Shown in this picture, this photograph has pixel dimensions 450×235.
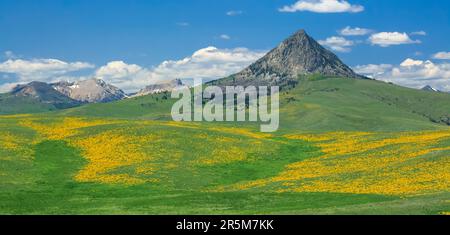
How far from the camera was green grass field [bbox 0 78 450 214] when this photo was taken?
2062 inches

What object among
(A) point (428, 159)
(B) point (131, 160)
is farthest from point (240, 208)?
(B) point (131, 160)

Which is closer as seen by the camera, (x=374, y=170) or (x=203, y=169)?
(x=374, y=170)

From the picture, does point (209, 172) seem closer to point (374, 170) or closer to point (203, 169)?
point (203, 169)

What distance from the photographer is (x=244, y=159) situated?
87625 millimetres

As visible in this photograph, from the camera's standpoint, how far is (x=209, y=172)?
77625 millimetres

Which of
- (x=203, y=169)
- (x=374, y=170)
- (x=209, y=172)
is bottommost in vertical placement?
(x=209, y=172)

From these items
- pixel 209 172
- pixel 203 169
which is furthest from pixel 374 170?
pixel 203 169

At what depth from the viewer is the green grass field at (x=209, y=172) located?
2062 inches

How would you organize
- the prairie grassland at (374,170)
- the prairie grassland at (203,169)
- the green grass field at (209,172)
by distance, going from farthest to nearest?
the prairie grassland at (374,170)
the prairie grassland at (203,169)
the green grass field at (209,172)

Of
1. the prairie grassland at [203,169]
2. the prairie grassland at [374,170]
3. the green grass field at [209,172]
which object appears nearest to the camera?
the green grass field at [209,172]

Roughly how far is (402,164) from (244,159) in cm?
2602

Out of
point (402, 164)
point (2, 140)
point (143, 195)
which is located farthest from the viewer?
point (2, 140)
